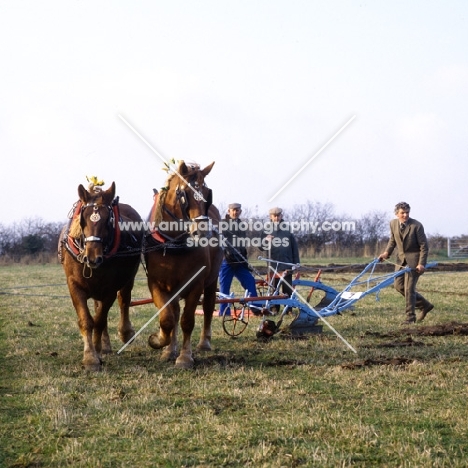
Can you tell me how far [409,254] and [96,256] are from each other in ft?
20.6

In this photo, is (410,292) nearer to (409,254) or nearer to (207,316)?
(409,254)

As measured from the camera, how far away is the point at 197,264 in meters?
7.98

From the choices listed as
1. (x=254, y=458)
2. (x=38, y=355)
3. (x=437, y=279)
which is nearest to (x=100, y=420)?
(x=254, y=458)

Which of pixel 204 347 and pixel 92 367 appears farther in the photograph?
pixel 204 347

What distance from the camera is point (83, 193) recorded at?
7.66 metres

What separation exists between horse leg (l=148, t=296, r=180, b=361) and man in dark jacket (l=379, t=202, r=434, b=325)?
14.7 ft

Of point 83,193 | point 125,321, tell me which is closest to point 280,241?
point 125,321

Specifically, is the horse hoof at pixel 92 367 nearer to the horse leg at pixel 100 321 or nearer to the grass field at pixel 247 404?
the grass field at pixel 247 404

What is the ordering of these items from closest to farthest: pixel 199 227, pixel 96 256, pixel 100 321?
pixel 199 227, pixel 96 256, pixel 100 321

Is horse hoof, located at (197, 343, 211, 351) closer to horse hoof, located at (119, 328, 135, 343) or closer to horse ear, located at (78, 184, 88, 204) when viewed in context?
horse hoof, located at (119, 328, 135, 343)

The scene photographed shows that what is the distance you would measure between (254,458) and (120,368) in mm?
3652

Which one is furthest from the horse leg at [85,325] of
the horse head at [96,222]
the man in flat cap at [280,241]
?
the man in flat cap at [280,241]

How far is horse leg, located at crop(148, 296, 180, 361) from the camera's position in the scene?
25.9 ft

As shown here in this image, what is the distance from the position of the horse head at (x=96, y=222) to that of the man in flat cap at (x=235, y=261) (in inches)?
159
